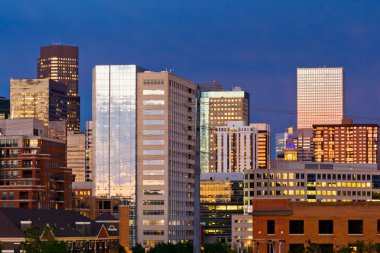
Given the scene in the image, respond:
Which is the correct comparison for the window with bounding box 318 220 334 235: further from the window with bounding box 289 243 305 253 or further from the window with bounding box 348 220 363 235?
the window with bounding box 289 243 305 253

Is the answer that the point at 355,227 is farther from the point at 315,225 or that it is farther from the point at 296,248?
the point at 296,248

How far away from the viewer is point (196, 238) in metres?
115

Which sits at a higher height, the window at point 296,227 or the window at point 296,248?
the window at point 296,227

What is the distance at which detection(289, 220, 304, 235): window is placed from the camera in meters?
177

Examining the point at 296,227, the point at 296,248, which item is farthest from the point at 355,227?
the point at 296,248

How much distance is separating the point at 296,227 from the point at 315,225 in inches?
112

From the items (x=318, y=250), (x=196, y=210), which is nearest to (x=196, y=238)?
(x=196, y=210)

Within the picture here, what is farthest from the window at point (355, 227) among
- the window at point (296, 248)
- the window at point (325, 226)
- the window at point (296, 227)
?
the window at point (296, 248)

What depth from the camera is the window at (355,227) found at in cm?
17812

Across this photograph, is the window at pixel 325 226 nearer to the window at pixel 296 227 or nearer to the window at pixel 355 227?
the window at pixel 296 227

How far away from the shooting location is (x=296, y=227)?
178 m

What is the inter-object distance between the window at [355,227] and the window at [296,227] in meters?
7.28

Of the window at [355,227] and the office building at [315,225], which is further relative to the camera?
the window at [355,227]

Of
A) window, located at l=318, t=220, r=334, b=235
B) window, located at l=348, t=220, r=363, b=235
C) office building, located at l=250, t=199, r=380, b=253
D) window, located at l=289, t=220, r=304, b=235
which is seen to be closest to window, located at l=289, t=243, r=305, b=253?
office building, located at l=250, t=199, r=380, b=253
